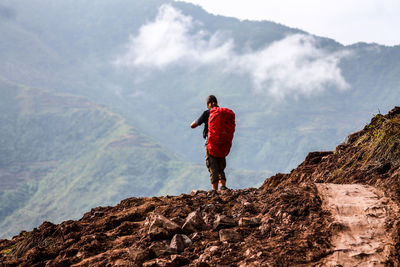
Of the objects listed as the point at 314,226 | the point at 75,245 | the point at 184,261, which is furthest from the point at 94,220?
the point at 314,226

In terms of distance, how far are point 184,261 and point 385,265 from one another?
7.36ft

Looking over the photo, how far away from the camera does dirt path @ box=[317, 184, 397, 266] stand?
17.7 feet

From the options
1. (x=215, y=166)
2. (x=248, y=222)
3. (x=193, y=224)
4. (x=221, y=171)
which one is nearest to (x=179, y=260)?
(x=193, y=224)

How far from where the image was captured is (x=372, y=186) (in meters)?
7.39

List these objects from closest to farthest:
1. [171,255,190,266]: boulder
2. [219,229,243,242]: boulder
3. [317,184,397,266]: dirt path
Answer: [317,184,397,266]: dirt path, [171,255,190,266]: boulder, [219,229,243,242]: boulder

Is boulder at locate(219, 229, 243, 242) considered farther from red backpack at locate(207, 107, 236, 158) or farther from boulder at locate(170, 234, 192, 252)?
red backpack at locate(207, 107, 236, 158)

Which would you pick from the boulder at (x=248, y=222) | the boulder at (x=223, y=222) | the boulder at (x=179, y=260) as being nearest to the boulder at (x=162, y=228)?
the boulder at (x=223, y=222)

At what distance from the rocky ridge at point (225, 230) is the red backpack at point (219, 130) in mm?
1957

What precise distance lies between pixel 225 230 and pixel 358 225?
5.46 feet

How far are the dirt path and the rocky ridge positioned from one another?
67mm

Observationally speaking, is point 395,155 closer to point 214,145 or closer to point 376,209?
point 376,209

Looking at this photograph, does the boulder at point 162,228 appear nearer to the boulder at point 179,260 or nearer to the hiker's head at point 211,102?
the boulder at point 179,260

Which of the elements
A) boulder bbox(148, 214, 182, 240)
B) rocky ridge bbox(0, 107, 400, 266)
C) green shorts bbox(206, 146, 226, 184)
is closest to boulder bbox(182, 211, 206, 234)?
rocky ridge bbox(0, 107, 400, 266)

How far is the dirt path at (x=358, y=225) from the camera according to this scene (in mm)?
5387
